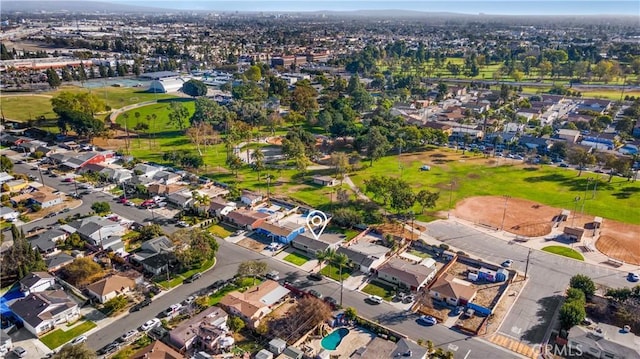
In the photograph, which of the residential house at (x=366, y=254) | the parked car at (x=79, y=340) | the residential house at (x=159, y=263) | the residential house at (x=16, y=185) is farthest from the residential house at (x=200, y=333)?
the residential house at (x=16, y=185)

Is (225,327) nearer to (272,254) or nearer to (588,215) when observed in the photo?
(272,254)

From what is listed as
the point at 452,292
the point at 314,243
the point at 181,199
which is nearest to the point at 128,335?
the point at 314,243

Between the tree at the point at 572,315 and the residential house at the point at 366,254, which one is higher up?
the tree at the point at 572,315

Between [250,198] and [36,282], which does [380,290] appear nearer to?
[250,198]

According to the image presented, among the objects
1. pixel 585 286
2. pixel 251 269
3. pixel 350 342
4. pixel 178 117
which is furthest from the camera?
pixel 178 117

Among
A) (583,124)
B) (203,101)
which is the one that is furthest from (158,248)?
(583,124)

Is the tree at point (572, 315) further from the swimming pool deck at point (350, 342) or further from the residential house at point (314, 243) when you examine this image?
the residential house at point (314, 243)

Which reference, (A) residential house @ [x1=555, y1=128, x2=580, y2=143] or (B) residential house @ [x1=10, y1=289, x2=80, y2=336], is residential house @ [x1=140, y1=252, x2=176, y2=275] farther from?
(A) residential house @ [x1=555, y1=128, x2=580, y2=143]
